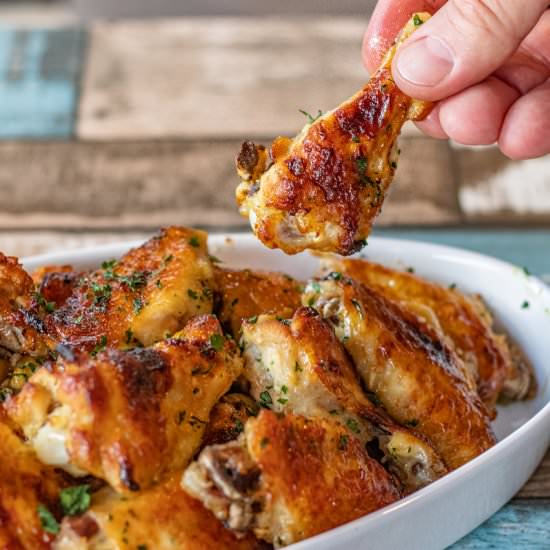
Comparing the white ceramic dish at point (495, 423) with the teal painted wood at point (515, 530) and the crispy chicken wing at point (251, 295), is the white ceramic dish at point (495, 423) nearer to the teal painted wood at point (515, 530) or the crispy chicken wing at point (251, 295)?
the teal painted wood at point (515, 530)

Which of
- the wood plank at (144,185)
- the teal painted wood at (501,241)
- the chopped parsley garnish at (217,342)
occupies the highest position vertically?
the chopped parsley garnish at (217,342)

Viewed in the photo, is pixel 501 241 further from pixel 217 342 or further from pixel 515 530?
pixel 217 342

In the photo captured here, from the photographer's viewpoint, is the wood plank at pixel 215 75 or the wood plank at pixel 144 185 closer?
the wood plank at pixel 144 185

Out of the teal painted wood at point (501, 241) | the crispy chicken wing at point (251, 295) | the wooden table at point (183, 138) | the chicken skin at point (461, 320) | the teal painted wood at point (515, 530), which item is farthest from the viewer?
the wooden table at point (183, 138)

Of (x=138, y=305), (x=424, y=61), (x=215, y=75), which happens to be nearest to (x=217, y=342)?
(x=138, y=305)

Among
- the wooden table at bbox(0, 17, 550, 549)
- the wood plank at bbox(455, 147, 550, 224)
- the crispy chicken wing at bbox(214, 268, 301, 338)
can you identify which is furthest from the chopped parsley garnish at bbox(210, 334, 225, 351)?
the wood plank at bbox(455, 147, 550, 224)

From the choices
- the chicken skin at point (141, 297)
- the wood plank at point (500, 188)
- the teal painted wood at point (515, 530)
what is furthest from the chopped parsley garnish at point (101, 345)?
the wood plank at point (500, 188)

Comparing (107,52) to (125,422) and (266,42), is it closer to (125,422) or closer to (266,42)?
(266,42)

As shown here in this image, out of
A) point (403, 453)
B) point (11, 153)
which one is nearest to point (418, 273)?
point (403, 453)
